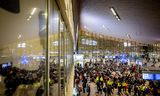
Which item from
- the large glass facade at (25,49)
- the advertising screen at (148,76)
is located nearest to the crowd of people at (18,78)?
the large glass facade at (25,49)

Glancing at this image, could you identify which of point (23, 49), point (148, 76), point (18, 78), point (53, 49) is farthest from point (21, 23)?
point (148, 76)

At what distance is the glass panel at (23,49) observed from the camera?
1732mm

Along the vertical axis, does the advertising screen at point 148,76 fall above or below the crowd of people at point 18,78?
below

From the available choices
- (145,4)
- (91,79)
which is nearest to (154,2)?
(145,4)

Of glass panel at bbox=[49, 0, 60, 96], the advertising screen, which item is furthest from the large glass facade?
the advertising screen

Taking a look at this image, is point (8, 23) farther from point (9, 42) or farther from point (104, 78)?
point (104, 78)

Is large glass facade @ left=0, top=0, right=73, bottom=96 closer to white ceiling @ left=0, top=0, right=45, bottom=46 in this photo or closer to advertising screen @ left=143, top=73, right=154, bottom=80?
white ceiling @ left=0, top=0, right=45, bottom=46

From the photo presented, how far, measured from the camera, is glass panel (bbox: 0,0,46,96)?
1.73 meters

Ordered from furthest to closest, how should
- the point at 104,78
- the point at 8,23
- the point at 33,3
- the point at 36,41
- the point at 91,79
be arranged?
1. the point at 91,79
2. the point at 104,78
3. the point at 36,41
4. the point at 33,3
5. the point at 8,23

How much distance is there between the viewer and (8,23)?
1.79 m

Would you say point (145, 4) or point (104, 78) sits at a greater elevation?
point (145, 4)

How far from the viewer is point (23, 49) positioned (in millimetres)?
2219

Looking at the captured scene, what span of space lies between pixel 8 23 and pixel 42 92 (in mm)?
1408

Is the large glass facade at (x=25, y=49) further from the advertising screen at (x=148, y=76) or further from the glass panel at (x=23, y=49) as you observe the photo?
the advertising screen at (x=148, y=76)
